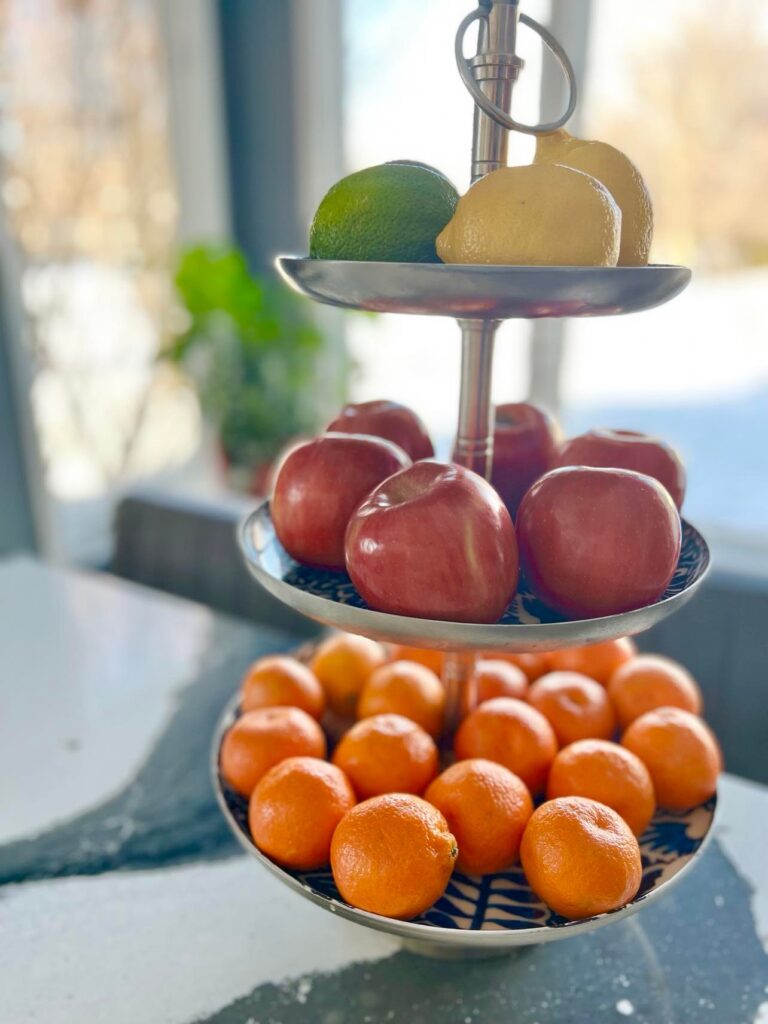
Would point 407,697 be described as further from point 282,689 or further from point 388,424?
point 388,424

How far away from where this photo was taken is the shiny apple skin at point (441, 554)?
0.49 meters

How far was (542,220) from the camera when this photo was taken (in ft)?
1.49

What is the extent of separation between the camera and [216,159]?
280 cm

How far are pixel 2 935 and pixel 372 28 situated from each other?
2.80 meters

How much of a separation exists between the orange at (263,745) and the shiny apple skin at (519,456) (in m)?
0.26

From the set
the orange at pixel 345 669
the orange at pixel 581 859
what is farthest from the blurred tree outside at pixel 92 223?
the orange at pixel 581 859

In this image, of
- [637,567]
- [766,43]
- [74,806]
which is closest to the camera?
[637,567]

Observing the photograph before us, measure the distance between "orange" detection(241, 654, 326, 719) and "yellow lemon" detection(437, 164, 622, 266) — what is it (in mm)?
437

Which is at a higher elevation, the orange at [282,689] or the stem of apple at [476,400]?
the stem of apple at [476,400]

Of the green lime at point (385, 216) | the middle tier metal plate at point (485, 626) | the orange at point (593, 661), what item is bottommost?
the orange at point (593, 661)

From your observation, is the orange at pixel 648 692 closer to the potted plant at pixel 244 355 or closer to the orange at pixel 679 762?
the orange at pixel 679 762

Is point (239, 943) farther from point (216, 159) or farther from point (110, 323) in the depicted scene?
point (216, 159)

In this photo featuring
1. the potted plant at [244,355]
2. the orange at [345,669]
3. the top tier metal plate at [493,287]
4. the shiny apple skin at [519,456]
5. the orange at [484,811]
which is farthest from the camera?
the potted plant at [244,355]

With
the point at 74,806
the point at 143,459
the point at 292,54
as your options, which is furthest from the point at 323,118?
the point at 74,806
